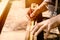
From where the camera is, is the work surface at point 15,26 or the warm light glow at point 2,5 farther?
the warm light glow at point 2,5

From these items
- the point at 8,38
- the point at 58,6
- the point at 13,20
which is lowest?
the point at 8,38

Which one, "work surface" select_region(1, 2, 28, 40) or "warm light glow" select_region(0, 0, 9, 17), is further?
"warm light glow" select_region(0, 0, 9, 17)

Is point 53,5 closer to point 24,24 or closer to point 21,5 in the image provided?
point 24,24

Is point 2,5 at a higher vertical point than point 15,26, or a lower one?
higher

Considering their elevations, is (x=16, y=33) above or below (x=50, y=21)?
below

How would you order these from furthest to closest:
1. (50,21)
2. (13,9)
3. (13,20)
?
(13,9)
(13,20)
(50,21)

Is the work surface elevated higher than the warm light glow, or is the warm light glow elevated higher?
the warm light glow

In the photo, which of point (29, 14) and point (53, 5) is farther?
point (29, 14)

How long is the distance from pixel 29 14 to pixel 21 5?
1.90ft

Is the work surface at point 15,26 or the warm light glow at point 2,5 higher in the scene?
the warm light glow at point 2,5

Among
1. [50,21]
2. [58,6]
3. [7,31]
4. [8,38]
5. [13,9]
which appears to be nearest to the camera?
[50,21]

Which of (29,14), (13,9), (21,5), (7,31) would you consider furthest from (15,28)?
(21,5)

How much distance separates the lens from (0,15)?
149 centimetres

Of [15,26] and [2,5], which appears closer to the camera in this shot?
[15,26]
